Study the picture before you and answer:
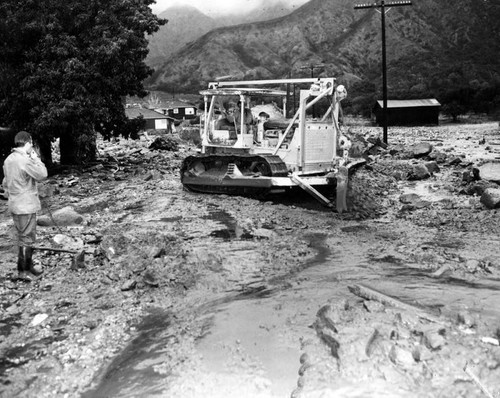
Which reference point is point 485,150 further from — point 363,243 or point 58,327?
point 58,327

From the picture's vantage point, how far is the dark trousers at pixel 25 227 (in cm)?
704

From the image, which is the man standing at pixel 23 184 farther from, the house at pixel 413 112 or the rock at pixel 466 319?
the house at pixel 413 112

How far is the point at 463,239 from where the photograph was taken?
9055mm

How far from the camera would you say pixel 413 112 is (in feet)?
168

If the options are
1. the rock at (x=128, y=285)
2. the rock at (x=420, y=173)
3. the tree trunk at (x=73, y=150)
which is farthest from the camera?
the tree trunk at (x=73, y=150)

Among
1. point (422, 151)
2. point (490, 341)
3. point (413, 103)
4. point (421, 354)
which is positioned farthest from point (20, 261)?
point (413, 103)

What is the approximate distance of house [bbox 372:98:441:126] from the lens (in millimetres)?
50231

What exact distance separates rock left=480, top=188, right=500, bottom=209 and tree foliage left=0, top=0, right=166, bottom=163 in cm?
1213

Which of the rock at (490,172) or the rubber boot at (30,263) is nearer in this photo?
the rubber boot at (30,263)

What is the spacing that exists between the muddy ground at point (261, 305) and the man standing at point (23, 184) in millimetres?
744

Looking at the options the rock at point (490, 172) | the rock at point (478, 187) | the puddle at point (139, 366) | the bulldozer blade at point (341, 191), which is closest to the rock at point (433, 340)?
the puddle at point (139, 366)

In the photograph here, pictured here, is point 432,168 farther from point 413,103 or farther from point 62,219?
point 413,103

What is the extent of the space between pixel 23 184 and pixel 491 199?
28.8 ft

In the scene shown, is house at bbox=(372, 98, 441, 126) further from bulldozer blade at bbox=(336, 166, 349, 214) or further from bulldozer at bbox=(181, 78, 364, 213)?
bulldozer blade at bbox=(336, 166, 349, 214)
